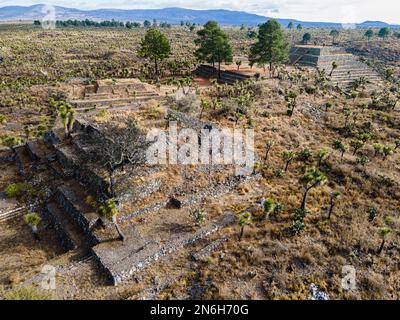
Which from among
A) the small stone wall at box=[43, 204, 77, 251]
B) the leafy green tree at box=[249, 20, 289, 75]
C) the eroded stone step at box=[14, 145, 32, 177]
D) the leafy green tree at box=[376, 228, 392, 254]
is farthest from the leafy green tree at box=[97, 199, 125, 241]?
the leafy green tree at box=[249, 20, 289, 75]

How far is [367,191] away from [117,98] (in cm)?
4455

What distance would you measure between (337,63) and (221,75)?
144 ft

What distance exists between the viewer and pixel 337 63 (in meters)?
101

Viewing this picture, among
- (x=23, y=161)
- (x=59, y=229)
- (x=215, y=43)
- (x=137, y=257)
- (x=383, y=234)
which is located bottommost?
(x=59, y=229)

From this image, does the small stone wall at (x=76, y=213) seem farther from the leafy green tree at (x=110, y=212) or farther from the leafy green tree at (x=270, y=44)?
the leafy green tree at (x=270, y=44)

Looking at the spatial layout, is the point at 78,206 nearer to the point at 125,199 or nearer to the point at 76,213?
the point at 76,213

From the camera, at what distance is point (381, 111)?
61.4 metres

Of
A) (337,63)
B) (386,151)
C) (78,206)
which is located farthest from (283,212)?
(337,63)

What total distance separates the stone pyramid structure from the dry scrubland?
23386mm

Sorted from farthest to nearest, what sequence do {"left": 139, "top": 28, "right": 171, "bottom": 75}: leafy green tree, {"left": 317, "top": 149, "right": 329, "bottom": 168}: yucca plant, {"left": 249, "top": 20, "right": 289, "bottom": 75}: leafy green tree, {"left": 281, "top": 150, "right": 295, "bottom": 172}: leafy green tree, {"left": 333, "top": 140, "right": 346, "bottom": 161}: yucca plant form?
{"left": 249, "top": 20, "right": 289, "bottom": 75}: leafy green tree < {"left": 139, "top": 28, "right": 171, "bottom": 75}: leafy green tree < {"left": 333, "top": 140, "right": 346, "bottom": 161}: yucca plant < {"left": 317, "top": 149, "right": 329, "bottom": 168}: yucca plant < {"left": 281, "top": 150, "right": 295, "bottom": 172}: leafy green tree

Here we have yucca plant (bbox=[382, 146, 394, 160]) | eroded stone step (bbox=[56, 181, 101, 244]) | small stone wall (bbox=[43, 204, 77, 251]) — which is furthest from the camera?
yucca plant (bbox=[382, 146, 394, 160])

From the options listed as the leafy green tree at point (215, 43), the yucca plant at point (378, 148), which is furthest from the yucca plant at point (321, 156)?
the leafy green tree at point (215, 43)

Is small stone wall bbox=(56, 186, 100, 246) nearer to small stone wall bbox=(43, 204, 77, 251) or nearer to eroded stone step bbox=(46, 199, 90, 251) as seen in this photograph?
eroded stone step bbox=(46, 199, 90, 251)

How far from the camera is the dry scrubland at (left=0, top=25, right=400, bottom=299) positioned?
2411 centimetres
